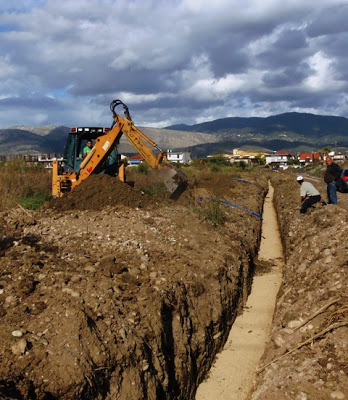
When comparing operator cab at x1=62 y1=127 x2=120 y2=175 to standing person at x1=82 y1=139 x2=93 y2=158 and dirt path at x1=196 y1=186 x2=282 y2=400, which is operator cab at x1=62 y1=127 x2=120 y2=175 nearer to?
standing person at x1=82 y1=139 x2=93 y2=158

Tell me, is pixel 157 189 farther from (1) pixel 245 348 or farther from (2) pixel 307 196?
(1) pixel 245 348

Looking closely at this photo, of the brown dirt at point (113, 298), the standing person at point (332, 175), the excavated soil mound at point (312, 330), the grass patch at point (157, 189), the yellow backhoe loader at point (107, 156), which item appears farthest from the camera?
the grass patch at point (157, 189)

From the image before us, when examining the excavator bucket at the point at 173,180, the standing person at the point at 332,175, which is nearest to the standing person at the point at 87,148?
the excavator bucket at the point at 173,180

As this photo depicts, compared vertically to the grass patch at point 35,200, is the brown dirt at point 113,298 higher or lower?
lower

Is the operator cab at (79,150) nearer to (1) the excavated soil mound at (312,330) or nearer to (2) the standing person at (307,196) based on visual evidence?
(2) the standing person at (307,196)

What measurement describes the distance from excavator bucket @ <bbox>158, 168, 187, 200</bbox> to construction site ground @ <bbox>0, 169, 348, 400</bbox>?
247 cm

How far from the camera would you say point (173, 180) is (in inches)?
575

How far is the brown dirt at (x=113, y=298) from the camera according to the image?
16.8ft

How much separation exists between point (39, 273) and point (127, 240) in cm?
268

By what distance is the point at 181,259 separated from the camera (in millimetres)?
9000

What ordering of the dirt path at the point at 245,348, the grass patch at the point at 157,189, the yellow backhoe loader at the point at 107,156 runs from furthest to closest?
the grass patch at the point at 157,189, the yellow backhoe loader at the point at 107,156, the dirt path at the point at 245,348

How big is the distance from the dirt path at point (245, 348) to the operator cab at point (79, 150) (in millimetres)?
6384

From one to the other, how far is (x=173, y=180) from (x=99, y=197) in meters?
2.87

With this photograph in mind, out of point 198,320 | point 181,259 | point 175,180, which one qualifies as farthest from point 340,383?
point 175,180
